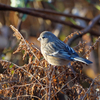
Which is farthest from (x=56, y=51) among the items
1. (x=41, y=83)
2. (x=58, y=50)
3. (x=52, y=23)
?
(x=52, y=23)

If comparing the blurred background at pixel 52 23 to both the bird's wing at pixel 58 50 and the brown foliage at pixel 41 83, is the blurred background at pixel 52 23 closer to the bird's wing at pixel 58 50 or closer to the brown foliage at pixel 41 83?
the bird's wing at pixel 58 50

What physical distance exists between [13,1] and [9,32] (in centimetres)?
184

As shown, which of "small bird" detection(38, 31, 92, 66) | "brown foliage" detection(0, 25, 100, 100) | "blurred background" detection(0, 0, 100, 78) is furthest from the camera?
"blurred background" detection(0, 0, 100, 78)

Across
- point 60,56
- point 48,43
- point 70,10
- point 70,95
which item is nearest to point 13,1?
point 48,43

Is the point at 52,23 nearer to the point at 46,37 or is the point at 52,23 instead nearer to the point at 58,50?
the point at 46,37

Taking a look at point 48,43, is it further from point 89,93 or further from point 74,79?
point 89,93

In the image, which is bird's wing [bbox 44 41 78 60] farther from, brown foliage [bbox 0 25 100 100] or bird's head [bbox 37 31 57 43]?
brown foliage [bbox 0 25 100 100]

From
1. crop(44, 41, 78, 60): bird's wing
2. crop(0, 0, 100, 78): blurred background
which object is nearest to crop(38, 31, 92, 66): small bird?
crop(44, 41, 78, 60): bird's wing

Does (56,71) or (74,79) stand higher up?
(56,71)

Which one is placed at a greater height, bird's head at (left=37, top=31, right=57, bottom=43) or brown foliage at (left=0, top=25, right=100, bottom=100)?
bird's head at (left=37, top=31, right=57, bottom=43)

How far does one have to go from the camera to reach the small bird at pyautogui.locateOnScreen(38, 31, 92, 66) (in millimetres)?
1743

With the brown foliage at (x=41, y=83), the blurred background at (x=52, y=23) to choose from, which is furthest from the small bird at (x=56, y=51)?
the blurred background at (x=52, y=23)

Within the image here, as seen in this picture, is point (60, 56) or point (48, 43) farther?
point (48, 43)

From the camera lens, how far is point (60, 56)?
1918 millimetres
